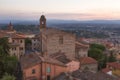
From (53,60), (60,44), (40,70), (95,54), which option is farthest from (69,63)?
(95,54)

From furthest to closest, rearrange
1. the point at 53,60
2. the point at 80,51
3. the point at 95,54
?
the point at 95,54
the point at 80,51
the point at 53,60

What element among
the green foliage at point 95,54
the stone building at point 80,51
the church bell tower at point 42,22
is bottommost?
the green foliage at point 95,54

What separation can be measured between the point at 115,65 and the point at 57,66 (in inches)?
597

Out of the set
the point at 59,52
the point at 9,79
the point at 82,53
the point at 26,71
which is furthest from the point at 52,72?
the point at 82,53

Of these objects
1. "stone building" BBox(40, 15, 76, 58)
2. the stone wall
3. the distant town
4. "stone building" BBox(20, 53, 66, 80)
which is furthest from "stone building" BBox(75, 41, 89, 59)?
"stone building" BBox(20, 53, 66, 80)

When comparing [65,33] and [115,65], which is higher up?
[65,33]

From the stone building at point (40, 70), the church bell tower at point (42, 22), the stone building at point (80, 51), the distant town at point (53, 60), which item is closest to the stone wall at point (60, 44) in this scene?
the distant town at point (53, 60)

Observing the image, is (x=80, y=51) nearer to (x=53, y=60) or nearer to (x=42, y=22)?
(x=42, y=22)

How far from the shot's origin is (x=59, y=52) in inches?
1972

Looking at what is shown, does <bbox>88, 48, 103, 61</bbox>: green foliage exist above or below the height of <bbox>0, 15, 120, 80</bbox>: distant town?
below

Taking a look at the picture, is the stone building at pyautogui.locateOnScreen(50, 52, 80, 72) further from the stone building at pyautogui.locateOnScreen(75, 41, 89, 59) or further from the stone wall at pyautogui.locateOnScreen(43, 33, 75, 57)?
the stone building at pyautogui.locateOnScreen(75, 41, 89, 59)

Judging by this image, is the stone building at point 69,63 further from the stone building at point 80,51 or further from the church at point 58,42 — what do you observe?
the stone building at point 80,51

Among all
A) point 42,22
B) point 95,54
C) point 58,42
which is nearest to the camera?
point 58,42

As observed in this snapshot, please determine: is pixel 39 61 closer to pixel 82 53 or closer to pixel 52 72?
pixel 52 72
